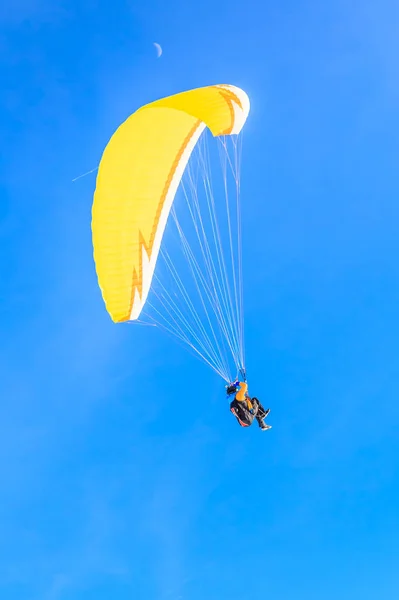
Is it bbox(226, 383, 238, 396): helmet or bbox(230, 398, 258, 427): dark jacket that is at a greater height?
bbox(226, 383, 238, 396): helmet

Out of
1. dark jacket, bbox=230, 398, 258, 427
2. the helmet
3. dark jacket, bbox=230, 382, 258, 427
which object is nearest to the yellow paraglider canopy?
the helmet

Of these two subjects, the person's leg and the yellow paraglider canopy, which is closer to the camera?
the yellow paraglider canopy

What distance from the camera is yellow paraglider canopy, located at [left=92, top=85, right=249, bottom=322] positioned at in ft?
39.3

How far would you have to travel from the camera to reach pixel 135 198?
12453 mm

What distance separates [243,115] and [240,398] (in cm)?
671

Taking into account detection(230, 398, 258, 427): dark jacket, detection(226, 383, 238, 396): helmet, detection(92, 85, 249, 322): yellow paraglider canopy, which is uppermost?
detection(92, 85, 249, 322): yellow paraglider canopy

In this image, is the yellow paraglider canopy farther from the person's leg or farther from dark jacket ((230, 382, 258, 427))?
the person's leg

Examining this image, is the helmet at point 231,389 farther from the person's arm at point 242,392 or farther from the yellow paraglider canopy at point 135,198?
the yellow paraglider canopy at point 135,198

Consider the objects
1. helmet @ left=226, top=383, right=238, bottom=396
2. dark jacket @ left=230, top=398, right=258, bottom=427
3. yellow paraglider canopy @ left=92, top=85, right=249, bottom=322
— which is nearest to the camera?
yellow paraglider canopy @ left=92, top=85, right=249, bottom=322

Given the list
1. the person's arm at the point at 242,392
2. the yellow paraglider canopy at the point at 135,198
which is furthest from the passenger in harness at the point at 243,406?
the yellow paraglider canopy at the point at 135,198

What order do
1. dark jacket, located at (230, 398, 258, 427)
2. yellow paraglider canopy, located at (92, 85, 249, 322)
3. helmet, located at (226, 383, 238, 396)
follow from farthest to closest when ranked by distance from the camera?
1. helmet, located at (226, 383, 238, 396)
2. dark jacket, located at (230, 398, 258, 427)
3. yellow paraglider canopy, located at (92, 85, 249, 322)

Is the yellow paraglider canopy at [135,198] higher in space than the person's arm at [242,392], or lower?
higher

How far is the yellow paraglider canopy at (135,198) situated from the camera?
12.0 metres

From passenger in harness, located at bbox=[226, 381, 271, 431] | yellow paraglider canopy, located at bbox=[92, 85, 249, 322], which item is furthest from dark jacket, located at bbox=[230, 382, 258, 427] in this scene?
yellow paraglider canopy, located at bbox=[92, 85, 249, 322]
